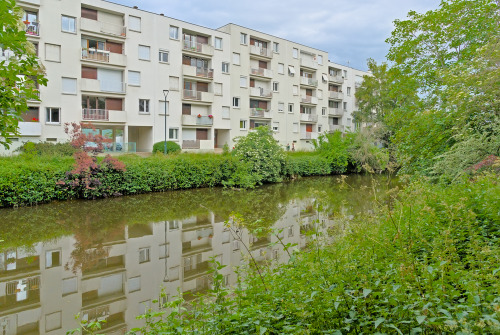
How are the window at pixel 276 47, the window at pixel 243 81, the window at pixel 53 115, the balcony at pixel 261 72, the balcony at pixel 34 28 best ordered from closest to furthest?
the balcony at pixel 34 28 → the window at pixel 53 115 → the window at pixel 243 81 → the balcony at pixel 261 72 → the window at pixel 276 47

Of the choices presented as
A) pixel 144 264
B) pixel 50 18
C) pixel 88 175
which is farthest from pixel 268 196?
pixel 50 18

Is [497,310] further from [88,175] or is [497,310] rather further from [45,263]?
[88,175]

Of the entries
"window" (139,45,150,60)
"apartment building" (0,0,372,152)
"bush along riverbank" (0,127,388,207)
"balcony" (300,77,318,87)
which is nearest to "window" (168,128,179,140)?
"apartment building" (0,0,372,152)

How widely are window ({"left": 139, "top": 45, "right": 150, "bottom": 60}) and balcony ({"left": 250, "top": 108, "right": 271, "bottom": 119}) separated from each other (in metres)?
14.8

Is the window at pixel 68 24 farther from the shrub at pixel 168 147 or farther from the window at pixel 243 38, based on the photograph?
the window at pixel 243 38

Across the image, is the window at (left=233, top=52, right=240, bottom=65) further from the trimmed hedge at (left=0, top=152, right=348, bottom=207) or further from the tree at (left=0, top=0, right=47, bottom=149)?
the tree at (left=0, top=0, right=47, bottom=149)

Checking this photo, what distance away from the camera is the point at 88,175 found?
781 inches

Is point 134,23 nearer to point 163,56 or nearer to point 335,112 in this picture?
point 163,56

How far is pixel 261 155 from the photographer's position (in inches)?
1171

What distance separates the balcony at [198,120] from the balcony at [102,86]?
22.7ft

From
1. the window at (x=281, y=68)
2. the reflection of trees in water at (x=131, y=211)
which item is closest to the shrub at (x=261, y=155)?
the reflection of trees in water at (x=131, y=211)

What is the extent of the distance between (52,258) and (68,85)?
2559 cm

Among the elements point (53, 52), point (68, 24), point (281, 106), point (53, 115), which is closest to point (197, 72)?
point (68, 24)

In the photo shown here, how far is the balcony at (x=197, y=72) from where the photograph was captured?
38.8 metres
